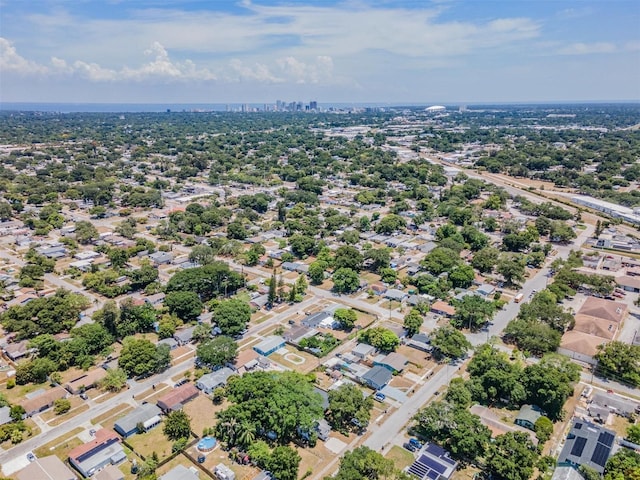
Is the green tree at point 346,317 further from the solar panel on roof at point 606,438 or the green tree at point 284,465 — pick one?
the solar panel on roof at point 606,438

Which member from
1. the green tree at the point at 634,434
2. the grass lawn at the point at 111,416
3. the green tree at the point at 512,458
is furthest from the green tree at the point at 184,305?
the green tree at the point at 634,434

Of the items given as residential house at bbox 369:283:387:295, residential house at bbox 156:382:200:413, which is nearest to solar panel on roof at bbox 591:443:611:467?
residential house at bbox 369:283:387:295

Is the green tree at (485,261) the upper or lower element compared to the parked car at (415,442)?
upper

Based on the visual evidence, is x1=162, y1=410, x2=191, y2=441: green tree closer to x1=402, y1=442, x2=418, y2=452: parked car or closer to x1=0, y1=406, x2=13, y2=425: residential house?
x1=0, y1=406, x2=13, y2=425: residential house

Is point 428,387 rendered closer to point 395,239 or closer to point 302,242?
point 302,242

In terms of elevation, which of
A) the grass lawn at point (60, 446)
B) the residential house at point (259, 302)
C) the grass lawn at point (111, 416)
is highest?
the residential house at point (259, 302)

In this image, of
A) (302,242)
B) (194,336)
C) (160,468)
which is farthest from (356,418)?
(302,242)
